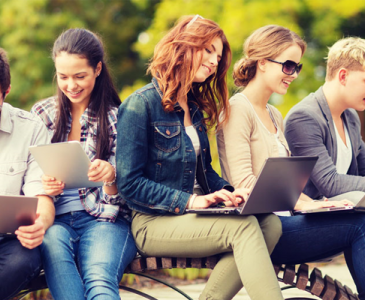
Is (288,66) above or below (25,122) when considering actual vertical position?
above

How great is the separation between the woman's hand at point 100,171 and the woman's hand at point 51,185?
0.54 ft

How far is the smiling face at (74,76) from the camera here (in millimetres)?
3115

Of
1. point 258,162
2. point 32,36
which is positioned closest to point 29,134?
point 258,162

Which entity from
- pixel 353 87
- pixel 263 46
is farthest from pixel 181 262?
pixel 353 87

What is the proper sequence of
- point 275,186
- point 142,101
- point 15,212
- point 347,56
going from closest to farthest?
1. point 15,212
2. point 275,186
3. point 142,101
4. point 347,56

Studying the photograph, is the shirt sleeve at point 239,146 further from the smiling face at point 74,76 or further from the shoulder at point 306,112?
the smiling face at point 74,76

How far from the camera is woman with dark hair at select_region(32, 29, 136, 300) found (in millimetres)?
2666

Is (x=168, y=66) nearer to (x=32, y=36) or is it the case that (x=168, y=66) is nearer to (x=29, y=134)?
(x=29, y=134)

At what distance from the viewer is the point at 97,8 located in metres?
15.5

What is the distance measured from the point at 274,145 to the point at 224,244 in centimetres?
87

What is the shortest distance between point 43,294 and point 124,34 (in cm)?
1202

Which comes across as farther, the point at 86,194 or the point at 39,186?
the point at 86,194

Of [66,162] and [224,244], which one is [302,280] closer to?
[224,244]

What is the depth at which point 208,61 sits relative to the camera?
10.1ft
